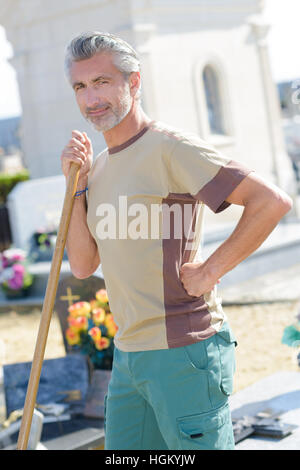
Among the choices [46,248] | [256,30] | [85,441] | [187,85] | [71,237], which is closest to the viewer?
[71,237]

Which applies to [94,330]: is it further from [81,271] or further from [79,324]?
[81,271]

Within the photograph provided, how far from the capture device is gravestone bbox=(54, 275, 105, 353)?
4977 mm

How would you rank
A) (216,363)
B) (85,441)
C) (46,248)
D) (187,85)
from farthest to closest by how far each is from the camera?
(187,85) < (46,248) < (85,441) < (216,363)

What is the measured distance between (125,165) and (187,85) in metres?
10.4

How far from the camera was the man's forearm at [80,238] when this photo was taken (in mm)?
2514

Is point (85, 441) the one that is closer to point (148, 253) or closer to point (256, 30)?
point (148, 253)

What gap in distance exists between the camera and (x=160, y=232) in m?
2.22

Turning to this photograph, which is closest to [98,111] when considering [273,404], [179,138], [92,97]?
[92,97]

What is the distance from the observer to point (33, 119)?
1328 cm

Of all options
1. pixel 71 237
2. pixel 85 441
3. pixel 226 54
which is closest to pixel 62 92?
pixel 226 54

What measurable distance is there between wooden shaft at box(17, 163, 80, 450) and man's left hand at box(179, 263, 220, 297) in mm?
493

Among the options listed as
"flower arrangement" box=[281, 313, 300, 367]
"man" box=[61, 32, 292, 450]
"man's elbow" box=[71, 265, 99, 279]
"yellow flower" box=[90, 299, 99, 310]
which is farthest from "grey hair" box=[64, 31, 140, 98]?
"yellow flower" box=[90, 299, 99, 310]

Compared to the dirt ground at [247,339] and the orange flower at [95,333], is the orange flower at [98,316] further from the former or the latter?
the dirt ground at [247,339]

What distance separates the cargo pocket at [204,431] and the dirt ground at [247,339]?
11.7 ft
